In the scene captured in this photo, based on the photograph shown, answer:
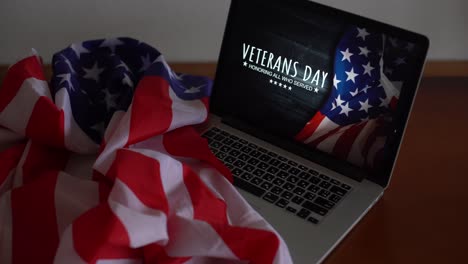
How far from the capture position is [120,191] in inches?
27.5

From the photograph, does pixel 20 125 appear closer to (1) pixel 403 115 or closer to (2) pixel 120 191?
(2) pixel 120 191

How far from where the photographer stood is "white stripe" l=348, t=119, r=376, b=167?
0.85 metres

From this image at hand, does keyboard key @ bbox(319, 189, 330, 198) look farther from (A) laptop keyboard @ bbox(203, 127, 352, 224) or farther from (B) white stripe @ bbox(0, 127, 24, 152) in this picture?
(B) white stripe @ bbox(0, 127, 24, 152)

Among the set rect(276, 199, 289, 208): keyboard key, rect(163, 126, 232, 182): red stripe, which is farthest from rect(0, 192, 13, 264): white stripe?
rect(276, 199, 289, 208): keyboard key

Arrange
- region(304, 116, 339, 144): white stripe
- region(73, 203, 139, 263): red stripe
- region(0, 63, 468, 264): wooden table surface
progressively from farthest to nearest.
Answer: region(304, 116, 339, 144): white stripe
region(0, 63, 468, 264): wooden table surface
region(73, 203, 139, 263): red stripe

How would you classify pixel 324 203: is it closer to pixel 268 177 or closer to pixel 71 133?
pixel 268 177

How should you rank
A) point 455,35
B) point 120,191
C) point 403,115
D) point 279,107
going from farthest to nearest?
point 455,35 → point 279,107 → point 403,115 → point 120,191

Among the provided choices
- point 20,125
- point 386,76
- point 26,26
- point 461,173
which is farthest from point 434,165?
point 26,26

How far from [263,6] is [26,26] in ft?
1.54

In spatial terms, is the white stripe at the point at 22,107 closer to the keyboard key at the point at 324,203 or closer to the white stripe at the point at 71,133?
the white stripe at the point at 71,133

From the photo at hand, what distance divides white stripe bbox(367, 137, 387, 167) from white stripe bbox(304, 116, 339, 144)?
2.1 inches

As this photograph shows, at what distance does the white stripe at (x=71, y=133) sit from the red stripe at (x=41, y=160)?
0.08ft

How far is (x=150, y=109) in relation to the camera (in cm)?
86

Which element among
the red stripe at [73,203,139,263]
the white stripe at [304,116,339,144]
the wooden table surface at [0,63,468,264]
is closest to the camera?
the red stripe at [73,203,139,263]
